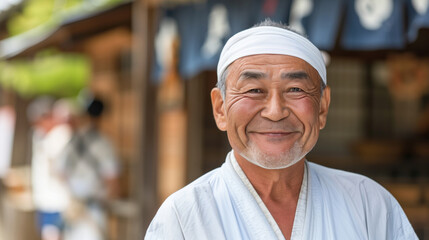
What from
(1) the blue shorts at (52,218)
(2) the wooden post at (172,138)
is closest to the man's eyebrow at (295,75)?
(2) the wooden post at (172,138)

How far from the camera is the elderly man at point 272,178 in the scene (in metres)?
2.18

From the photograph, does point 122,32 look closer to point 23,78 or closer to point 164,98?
point 164,98

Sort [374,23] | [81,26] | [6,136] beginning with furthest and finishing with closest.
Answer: [6,136] < [81,26] < [374,23]

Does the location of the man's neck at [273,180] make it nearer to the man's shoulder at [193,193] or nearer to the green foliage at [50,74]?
the man's shoulder at [193,193]

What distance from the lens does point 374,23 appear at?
4625 mm

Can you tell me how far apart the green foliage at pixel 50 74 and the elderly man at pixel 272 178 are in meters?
14.2

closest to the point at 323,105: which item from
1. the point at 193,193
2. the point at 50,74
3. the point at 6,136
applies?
the point at 193,193

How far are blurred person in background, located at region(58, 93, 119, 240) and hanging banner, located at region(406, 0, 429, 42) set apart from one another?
3.92 m

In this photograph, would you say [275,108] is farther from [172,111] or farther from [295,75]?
[172,111]

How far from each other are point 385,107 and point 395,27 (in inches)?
226

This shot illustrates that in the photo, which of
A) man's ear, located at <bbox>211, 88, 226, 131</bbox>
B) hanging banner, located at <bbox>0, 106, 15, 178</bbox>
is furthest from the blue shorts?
man's ear, located at <bbox>211, 88, 226, 131</bbox>

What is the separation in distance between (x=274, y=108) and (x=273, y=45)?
0.68 ft

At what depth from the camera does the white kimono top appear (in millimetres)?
2162

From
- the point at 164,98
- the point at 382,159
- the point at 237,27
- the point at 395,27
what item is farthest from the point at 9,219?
the point at 395,27
